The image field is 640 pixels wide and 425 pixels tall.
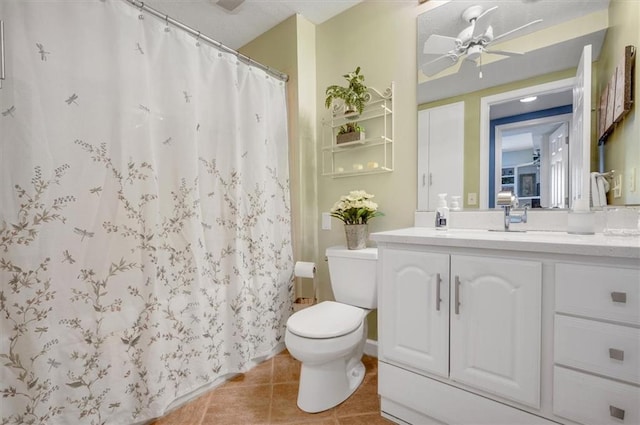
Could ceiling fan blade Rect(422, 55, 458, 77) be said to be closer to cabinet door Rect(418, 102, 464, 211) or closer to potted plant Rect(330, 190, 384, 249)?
cabinet door Rect(418, 102, 464, 211)

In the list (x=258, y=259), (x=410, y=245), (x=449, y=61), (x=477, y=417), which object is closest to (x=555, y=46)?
(x=449, y=61)

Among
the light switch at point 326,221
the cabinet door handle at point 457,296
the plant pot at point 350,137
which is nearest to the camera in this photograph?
the cabinet door handle at point 457,296

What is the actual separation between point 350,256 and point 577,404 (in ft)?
3.63

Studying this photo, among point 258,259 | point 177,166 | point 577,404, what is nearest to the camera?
point 577,404

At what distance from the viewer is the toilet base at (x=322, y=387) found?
4.76 feet

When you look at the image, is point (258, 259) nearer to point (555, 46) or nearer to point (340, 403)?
point (340, 403)

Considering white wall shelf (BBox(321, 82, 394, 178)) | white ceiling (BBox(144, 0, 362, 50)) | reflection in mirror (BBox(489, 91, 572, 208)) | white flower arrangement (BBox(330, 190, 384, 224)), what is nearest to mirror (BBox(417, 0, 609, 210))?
reflection in mirror (BBox(489, 91, 572, 208))

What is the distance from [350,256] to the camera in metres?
1.75

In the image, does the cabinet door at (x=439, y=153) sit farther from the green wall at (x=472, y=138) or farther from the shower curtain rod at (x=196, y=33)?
the shower curtain rod at (x=196, y=33)

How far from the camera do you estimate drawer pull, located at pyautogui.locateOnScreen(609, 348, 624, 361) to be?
2.87 ft

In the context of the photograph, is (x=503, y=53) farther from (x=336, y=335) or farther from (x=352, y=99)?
(x=336, y=335)

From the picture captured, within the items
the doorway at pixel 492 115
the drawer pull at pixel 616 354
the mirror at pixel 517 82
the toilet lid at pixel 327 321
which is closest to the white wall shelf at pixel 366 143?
the mirror at pixel 517 82

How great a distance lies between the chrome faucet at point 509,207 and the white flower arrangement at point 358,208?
0.68m

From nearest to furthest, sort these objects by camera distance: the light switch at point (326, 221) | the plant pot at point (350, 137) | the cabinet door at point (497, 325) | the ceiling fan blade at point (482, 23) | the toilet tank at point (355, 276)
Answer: the cabinet door at point (497, 325)
the ceiling fan blade at point (482, 23)
the toilet tank at point (355, 276)
the plant pot at point (350, 137)
the light switch at point (326, 221)
